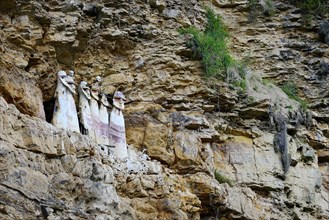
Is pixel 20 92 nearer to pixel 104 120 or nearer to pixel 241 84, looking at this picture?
pixel 104 120

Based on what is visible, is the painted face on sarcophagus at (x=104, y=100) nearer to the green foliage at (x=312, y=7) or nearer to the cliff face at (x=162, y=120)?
the cliff face at (x=162, y=120)

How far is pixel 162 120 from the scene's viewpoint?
539 inches

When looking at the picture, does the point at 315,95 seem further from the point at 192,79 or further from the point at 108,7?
the point at 108,7

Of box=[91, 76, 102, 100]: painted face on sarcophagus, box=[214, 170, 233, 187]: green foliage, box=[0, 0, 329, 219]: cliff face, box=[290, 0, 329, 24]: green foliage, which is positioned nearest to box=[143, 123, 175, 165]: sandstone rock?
box=[0, 0, 329, 219]: cliff face

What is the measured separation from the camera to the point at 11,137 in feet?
33.8

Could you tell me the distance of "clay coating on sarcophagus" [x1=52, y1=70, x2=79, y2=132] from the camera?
11970mm

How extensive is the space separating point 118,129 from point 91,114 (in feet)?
2.00

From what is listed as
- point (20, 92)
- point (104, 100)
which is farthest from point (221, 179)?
point (20, 92)

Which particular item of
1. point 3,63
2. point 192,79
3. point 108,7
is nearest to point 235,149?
point 192,79

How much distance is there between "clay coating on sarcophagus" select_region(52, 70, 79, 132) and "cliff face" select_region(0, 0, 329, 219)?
1.05 ft

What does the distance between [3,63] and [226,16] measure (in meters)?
7.63

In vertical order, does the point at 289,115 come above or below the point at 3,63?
below

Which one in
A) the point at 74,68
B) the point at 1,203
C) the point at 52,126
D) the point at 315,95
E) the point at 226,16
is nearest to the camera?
the point at 1,203

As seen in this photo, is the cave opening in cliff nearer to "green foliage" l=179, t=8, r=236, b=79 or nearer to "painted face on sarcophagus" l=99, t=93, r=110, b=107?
"painted face on sarcophagus" l=99, t=93, r=110, b=107
